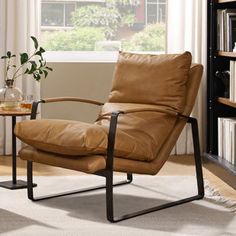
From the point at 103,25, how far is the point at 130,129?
86.7 inches

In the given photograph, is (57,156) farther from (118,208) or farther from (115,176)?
(115,176)

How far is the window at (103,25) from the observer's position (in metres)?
5.59

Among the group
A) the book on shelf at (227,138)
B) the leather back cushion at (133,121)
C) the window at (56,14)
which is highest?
the window at (56,14)

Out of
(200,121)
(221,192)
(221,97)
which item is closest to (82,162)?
(221,192)

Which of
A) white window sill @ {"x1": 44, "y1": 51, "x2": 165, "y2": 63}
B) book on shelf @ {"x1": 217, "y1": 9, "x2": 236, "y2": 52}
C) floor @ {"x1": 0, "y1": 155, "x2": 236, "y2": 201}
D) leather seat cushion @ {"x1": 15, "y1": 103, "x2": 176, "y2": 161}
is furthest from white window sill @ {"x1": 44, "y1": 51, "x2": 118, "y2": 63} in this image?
leather seat cushion @ {"x1": 15, "y1": 103, "x2": 176, "y2": 161}

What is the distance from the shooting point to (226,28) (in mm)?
4828

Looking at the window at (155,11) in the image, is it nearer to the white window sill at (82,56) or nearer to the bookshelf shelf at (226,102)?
the white window sill at (82,56)

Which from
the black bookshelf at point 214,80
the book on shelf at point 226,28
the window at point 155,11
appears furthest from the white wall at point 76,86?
the book on shelf at point 226,28

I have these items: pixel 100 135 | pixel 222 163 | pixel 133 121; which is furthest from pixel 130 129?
pixel 222 163

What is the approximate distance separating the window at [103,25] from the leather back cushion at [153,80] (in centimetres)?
162

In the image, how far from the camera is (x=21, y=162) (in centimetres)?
515

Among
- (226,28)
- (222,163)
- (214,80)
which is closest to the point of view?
(222,163)

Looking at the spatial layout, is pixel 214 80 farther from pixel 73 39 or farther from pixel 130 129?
pixel 130 129

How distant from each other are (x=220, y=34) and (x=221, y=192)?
133 cm
